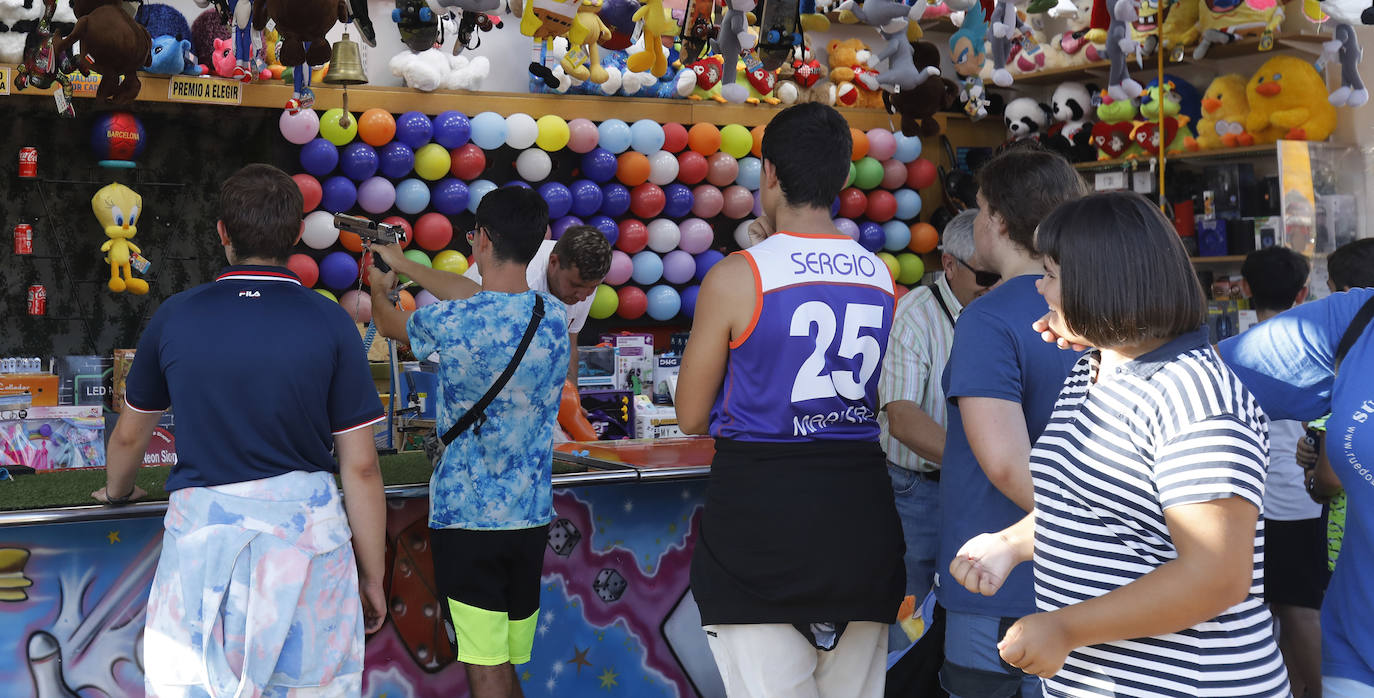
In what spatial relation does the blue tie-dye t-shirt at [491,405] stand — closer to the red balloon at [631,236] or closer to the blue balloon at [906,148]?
the red balloon at [631,236]

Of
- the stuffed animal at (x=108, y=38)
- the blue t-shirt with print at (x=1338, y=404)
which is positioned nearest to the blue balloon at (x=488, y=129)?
the stuffed animal at (x=108, y=38)

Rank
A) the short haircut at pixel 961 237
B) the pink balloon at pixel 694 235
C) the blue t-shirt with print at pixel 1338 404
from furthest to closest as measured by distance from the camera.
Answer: the pink balloon at pixel 694 235 → the short haircut at pixel 961 237 → the blue t-shirt with print at pixel 1338 404

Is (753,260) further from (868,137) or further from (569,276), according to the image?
(868,137)

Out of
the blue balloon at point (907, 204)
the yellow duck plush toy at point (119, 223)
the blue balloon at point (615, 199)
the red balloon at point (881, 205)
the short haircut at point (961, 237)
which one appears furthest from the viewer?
the blue balloon at point (907, 204)

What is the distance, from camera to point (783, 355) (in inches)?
78.5

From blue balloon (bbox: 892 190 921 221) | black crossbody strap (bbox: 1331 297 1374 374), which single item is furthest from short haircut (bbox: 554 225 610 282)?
blue balloon (bbox: 892 190 921 221)

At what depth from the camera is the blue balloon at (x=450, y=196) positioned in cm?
568

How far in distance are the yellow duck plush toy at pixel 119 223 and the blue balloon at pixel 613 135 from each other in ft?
7.45

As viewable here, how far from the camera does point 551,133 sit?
585 centimetres

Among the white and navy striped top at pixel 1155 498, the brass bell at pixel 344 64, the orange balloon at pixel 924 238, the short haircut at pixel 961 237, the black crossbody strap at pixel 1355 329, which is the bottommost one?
the white and navy striped top at pixel 1155 498

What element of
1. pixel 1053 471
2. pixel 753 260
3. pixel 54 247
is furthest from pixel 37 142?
pixel 1053 471

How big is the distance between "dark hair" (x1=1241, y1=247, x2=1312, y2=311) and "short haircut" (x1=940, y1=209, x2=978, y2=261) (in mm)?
1175

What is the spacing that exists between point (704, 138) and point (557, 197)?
0.96 metres

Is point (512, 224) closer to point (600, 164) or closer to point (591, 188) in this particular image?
point (591, 188)
